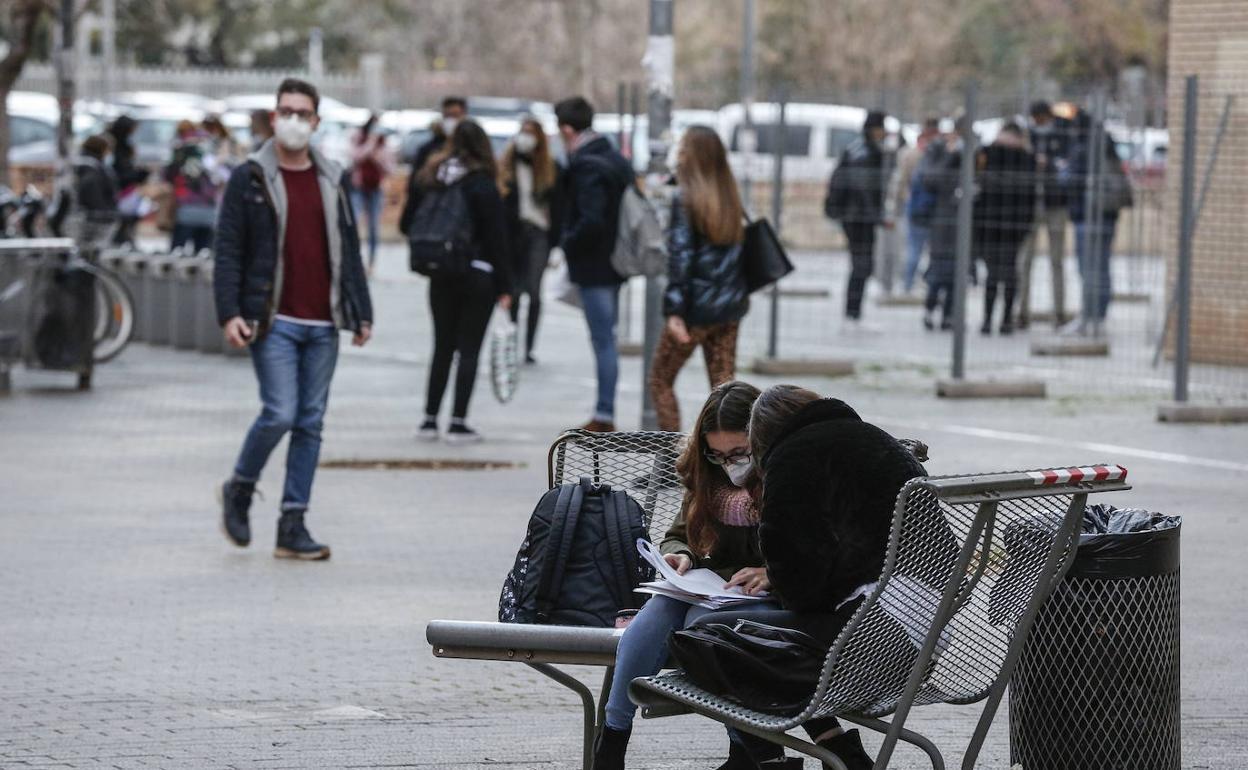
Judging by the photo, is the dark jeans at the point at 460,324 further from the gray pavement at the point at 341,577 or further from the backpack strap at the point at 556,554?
the backpack strap at the point at 556,554

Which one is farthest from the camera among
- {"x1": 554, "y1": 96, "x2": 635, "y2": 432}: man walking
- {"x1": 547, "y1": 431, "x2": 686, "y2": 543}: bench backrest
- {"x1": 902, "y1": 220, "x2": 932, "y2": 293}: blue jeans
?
{"x1": 902, "y1": 220, "x2": 932, "y2": 293}: blue jeans

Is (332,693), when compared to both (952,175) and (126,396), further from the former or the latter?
(952,175)

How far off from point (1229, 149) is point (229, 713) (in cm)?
1204

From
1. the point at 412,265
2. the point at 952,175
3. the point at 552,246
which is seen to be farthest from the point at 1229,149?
the point at 412,265

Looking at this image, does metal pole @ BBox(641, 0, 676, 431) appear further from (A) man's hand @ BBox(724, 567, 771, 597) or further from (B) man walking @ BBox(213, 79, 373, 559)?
(A) man's hand @ BBox(724, 567, 771, 597)

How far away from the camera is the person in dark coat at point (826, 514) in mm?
4648

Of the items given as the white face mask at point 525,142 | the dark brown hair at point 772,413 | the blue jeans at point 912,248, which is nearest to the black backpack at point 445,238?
the white face mask at point 525,142

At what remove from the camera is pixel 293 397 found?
28.1ft

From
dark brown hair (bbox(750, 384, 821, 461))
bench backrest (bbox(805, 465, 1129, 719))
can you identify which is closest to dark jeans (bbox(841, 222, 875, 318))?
dark brown hair (bbox(750, 384, 821, 461))

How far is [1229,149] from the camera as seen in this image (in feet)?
53.7

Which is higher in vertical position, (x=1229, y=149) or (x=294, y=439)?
(x=1229, y=149)

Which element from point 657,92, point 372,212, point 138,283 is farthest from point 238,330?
point 372,212

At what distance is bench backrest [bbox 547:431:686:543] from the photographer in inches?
215

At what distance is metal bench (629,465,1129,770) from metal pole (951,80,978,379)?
9959 millimetres
